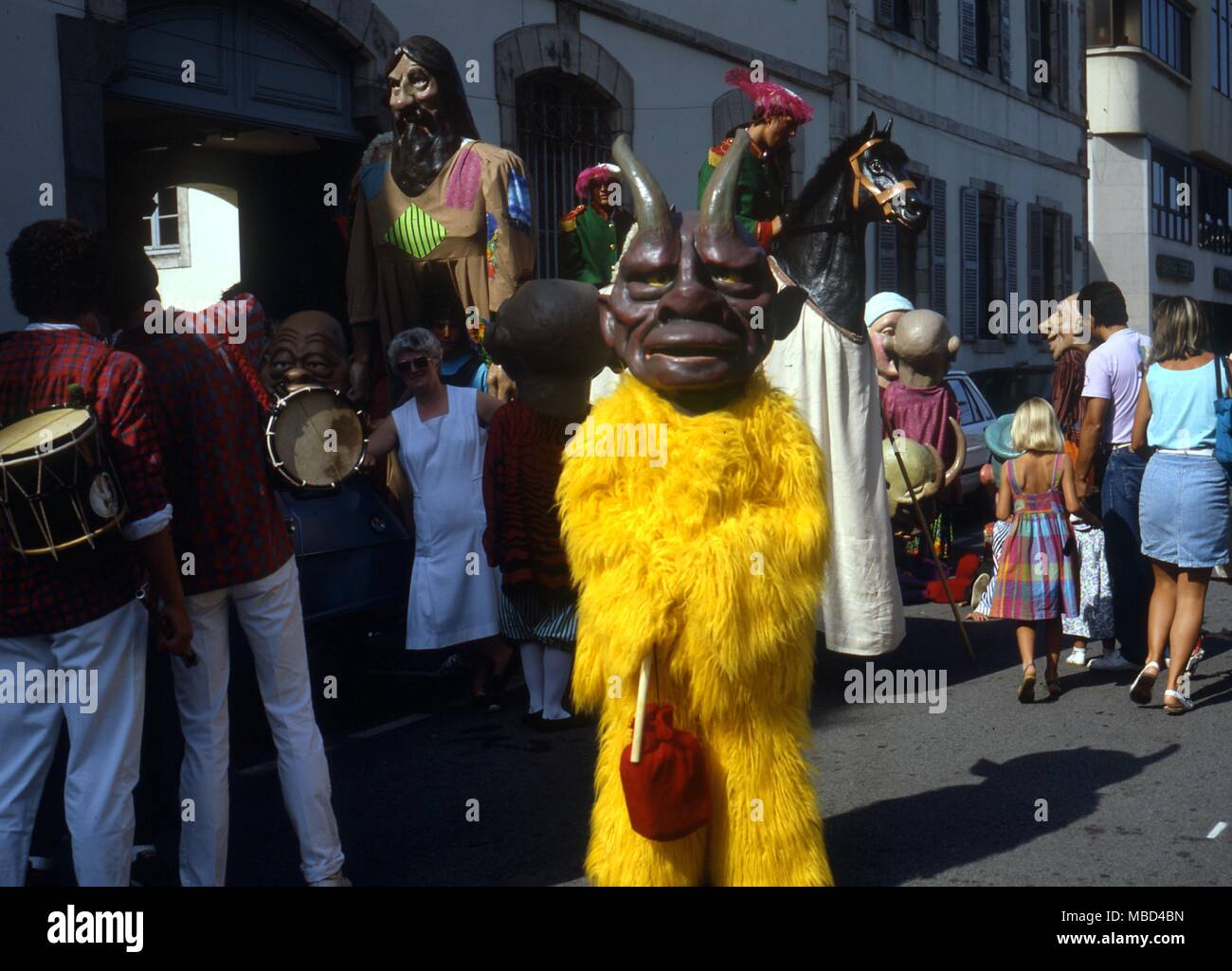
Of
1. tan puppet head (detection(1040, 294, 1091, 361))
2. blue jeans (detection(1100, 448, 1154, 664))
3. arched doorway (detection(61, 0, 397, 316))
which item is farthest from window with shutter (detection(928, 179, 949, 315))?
blue jeans (detection(1100, 448, 1154, 664))

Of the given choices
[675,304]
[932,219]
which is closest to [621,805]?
[675,304]

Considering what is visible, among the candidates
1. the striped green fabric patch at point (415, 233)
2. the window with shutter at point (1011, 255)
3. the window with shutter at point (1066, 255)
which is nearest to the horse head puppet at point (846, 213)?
the striped green fabric patch at point (415, 233)

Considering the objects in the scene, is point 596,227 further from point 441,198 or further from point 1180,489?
point 1180,489

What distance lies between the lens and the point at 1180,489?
6723 millimetres

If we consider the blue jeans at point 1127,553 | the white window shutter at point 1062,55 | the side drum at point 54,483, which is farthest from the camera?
the white window shutter at point 1062,55

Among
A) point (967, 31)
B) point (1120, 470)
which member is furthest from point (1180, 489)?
point (967, 31)

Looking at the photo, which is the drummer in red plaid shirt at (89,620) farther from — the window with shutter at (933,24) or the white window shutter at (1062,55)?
the white window shutter at (1062,55)

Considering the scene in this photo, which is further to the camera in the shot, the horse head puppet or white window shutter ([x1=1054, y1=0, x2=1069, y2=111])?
white window shutter ([x1=1054, y1=0, x2=1069, y2=111])

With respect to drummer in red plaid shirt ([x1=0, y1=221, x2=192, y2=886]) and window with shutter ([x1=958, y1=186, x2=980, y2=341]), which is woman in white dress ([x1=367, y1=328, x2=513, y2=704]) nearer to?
drummer in red plaid shirt ([x1=0, y1=221, x2=192, y2=886])

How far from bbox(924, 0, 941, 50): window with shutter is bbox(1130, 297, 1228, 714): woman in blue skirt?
50.1ft

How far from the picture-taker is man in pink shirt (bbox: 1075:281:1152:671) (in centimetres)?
743

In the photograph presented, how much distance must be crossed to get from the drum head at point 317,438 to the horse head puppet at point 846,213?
7.90 ft

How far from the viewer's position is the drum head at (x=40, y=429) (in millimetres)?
3715

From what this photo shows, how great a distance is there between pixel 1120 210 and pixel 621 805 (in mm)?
28209
